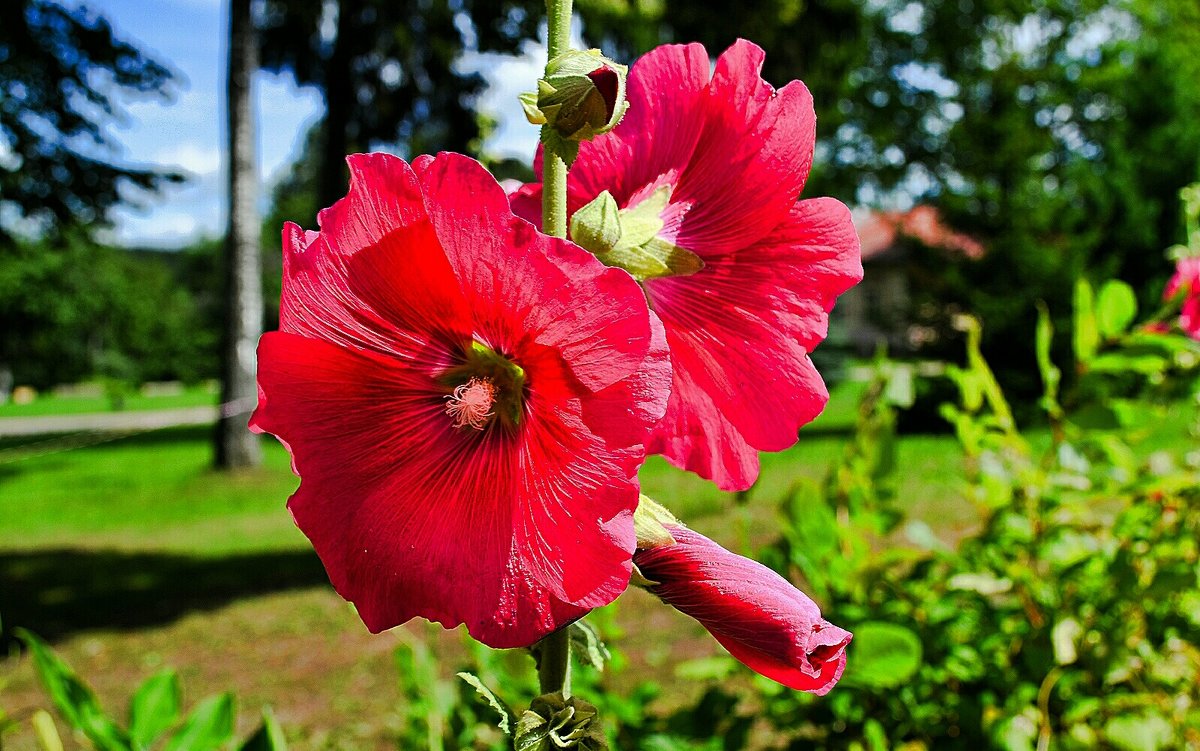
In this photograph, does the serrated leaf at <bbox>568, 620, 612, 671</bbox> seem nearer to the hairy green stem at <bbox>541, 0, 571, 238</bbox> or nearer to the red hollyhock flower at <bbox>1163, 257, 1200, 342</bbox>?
the hairy green stem at <bbox>541, 0, 571, 238</bbox>

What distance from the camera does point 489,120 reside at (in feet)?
6.70

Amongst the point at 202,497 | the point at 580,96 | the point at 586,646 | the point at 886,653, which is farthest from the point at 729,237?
the point at 202,497

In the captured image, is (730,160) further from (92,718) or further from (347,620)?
(347,620)

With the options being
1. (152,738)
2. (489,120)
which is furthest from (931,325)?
(152,738)

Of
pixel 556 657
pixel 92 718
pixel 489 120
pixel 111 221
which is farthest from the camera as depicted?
pixel 111 221

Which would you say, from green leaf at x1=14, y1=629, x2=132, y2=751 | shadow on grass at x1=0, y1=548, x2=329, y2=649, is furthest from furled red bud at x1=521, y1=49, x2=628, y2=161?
shadow on grass at x1=0, y1=548, x2=329, y2=649

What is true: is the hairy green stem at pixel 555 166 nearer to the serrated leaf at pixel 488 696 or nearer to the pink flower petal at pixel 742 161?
the pink flower petal at pixel 742 161

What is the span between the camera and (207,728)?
4.16 ft

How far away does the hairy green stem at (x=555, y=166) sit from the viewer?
24.5 inches

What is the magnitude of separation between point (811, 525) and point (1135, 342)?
598 millimetres

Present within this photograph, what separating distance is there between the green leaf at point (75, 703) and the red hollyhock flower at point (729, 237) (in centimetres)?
89

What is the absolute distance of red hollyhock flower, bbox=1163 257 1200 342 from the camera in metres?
1.58

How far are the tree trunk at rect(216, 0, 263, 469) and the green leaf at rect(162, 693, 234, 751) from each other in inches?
426

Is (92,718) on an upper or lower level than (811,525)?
lower
